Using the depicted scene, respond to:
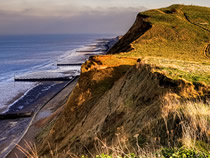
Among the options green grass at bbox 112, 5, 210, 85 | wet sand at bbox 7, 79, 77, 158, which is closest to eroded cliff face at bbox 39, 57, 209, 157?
wet sand at bbox 7, 79, 77, 158

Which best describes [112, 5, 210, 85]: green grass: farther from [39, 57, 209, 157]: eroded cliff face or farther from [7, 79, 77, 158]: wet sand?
[7, 79, 77, 158]: wet sand

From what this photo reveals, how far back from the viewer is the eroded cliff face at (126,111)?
639 cm

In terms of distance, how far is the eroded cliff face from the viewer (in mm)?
6390

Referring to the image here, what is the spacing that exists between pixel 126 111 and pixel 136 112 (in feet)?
3.97

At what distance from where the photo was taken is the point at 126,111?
11633mm

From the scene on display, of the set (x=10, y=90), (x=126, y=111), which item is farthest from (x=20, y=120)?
(x=126, y=111)

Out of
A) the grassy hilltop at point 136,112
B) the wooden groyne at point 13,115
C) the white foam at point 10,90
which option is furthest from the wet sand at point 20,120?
the grassy hilltop at point 136,112

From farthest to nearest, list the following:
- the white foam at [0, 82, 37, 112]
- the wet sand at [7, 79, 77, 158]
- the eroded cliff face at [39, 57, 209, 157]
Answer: the white foam at [0, 82, 37, 112] < the wet sand at [7, 79, 77, 158] < the eroded cliff face at [39, 57, 209, 157]

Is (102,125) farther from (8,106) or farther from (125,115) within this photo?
(8,106)

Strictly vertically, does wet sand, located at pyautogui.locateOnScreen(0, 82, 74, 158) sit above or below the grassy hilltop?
below

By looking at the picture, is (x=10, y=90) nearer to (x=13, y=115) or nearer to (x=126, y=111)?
(x=13, y=115)

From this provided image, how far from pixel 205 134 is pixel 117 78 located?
1381cm

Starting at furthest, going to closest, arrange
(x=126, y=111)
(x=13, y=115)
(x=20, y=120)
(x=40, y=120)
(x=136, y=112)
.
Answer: (x=13, y=115) < (x=20, y=120) < (x=40, y=120) < (x=126, y=111) < (x=136, y=112)

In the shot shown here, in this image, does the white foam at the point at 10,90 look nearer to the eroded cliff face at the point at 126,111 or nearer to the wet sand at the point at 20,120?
the wet sand at the point at 20,120
